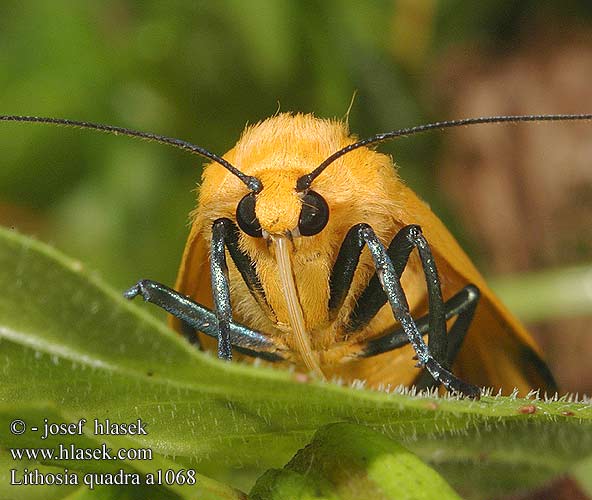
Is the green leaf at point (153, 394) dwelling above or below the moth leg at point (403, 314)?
below

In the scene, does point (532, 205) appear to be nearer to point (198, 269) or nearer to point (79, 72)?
point (79, 72)

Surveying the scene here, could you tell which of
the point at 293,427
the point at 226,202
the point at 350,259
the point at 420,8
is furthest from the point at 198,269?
the point at 420,8

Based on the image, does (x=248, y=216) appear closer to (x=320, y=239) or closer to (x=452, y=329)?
(x=320, y=239)

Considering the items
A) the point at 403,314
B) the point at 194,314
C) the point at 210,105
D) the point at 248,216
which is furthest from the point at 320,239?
the point at 210,105

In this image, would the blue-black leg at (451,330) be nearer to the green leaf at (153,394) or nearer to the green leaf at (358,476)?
the green leaf at (153,394)

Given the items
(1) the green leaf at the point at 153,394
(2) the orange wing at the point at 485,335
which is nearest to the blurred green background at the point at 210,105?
(2) the orange wing at the point at 485,335
